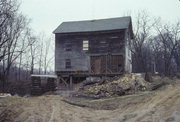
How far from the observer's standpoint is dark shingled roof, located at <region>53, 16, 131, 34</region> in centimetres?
3350

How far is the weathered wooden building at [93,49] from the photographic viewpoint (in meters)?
32.3

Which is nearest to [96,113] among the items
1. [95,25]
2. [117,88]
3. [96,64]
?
[117,88]

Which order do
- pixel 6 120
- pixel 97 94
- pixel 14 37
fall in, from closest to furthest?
pixel 6 120 → pixel 97 94 → pixel 14 37

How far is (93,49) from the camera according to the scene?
33.3 m

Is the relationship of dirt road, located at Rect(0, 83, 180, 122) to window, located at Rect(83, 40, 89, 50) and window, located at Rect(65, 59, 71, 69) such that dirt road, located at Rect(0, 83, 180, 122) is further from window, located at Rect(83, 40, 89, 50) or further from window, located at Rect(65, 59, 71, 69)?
window, located at Rect(83, 40, 89, 50)

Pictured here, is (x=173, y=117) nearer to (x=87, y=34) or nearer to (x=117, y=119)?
(x=117, y=119)

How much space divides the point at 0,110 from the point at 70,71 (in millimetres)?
16436

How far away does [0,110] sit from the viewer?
18.0 m

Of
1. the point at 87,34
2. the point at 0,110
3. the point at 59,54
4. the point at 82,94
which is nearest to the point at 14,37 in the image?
the point at 59,54

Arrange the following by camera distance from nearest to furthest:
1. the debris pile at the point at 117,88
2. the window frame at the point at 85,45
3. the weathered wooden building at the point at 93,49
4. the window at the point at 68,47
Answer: the debris pile at the point at 117,88, the weathered wooden building at the point at 93,49, the window frame at the point at 85,45, the window at the point at 68,47

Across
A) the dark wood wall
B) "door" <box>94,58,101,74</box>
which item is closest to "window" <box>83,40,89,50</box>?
the dark wood wall

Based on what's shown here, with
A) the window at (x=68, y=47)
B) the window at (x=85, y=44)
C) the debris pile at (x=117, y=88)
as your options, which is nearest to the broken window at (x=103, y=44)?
the window at (x=85, y=44)

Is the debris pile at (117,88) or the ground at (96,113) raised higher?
the debris pile at (117,88)

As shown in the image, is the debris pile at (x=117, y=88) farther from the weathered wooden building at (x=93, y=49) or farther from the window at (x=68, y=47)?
the window at (x=68, y=47)
